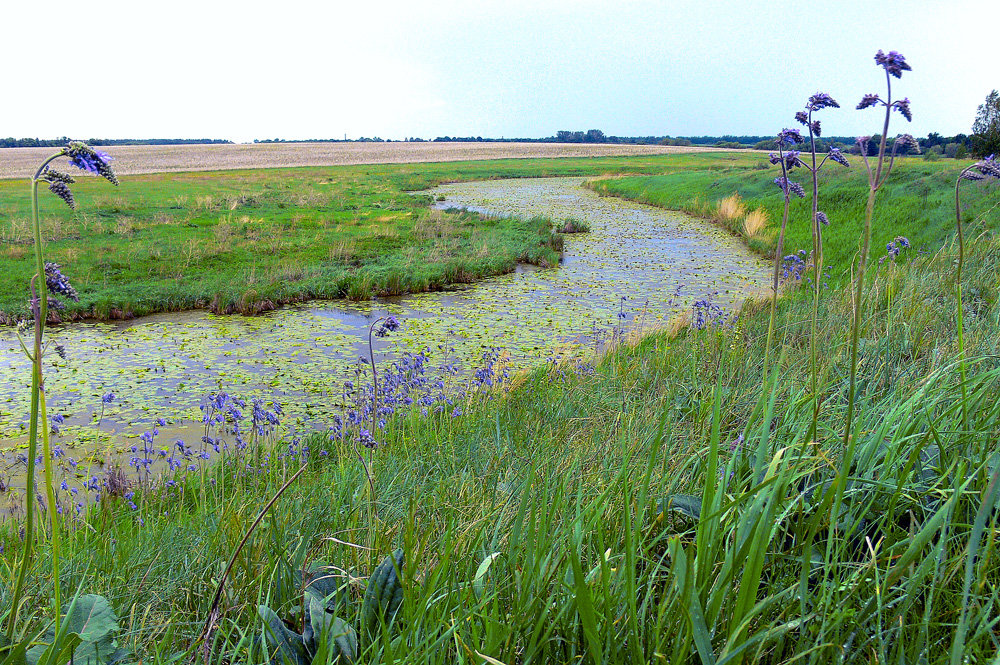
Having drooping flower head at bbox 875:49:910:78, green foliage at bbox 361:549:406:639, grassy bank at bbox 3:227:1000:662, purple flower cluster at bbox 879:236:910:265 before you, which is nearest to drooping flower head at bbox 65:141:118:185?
grassy bank at bbox 3:227:1000:662

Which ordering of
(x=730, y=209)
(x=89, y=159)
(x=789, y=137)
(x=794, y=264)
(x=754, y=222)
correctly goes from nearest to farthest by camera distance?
1. (x=89, y=159)
2. (x=789, y=137)
3. (x=794, y=264)
4. (x=754, y=222)
5. (x=730, y=209)

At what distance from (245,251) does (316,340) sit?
8.53m

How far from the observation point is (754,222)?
2028 cm

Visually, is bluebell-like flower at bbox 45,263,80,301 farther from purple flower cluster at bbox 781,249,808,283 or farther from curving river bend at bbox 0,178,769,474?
purple flower cluster at bbox 781,249,808,283

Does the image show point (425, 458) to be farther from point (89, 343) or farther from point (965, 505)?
point (89, 343)

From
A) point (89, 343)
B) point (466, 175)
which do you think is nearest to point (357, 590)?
point (89, 343)

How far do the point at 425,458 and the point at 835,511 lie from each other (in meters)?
2.72

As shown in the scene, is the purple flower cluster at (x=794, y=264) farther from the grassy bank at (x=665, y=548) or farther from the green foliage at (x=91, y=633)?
the green foliage at (x=91, y=633)

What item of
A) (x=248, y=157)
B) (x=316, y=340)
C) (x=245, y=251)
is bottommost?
(x=316, y=340)

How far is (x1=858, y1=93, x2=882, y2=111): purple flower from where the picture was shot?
170 centimetres

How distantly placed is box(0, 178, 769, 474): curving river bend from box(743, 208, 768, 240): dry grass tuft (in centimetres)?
264

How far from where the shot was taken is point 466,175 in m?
55.3

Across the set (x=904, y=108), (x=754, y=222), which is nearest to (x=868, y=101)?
(x=904, y=108)

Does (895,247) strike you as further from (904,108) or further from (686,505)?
(686,505)
